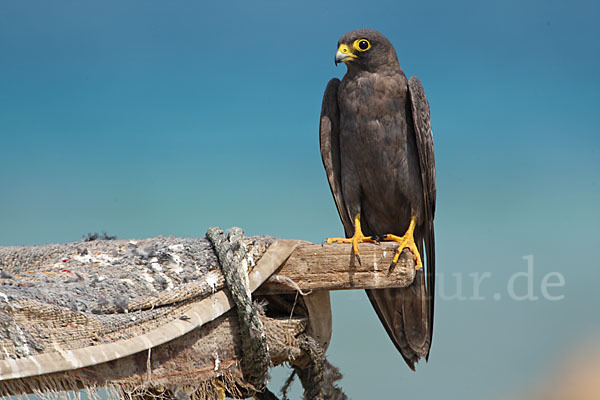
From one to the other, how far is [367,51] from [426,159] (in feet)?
2.38

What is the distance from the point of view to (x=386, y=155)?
122 inches

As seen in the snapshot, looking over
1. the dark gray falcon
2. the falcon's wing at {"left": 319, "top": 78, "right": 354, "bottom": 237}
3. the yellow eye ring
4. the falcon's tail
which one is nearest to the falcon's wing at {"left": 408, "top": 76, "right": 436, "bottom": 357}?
the dark gray falcon

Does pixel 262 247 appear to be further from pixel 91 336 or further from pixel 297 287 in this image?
pixel 91 336

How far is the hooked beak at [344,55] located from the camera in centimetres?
316

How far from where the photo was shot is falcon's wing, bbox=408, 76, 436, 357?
3041mm

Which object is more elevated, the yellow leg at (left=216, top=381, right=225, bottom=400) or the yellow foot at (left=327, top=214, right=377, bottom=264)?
the yellow foot at (left=327, top=214, right=377, bottom=264)

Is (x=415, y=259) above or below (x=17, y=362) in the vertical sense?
above

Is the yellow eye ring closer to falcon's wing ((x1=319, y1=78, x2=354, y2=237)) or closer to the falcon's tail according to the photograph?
falcon's wing ((x1=319, y1=78, x2=354, y2=237))

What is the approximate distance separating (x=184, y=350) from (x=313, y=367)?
25.4 inches

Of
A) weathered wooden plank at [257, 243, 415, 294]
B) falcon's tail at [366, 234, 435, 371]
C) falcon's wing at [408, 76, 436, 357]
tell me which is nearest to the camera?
weathered wooden plank at [257, 243, 415, 294]

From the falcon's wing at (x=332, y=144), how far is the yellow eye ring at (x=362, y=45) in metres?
0.28

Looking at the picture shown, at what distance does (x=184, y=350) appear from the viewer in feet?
6.51

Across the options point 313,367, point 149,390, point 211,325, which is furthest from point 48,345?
point 313,367

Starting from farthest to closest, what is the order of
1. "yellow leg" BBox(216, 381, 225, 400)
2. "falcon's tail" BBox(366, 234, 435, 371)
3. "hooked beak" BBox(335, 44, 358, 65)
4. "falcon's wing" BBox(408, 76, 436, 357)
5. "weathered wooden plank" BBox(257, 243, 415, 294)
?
"hooked beak" BBox(335, 44, 358, 65), "falcon's wing" BBox(408, 76, 436, 357), "falcon's tail" BBox(366, 234, 435, 371), "weathered wooden plank" BBox(257, 243, 415, 294), "yellow leg" BBox(216, 381, 225, 400)
